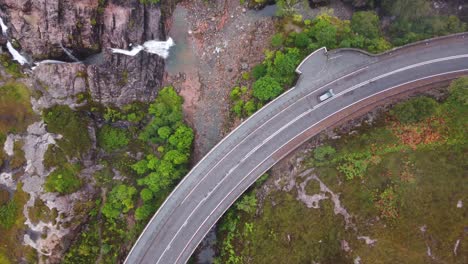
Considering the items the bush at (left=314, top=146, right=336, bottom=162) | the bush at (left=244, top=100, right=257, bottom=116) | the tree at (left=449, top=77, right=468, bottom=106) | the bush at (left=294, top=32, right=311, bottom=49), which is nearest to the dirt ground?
the bush at (left=244, top=100, right=257, bottom=116)

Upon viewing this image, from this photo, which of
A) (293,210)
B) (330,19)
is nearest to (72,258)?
(293,210)

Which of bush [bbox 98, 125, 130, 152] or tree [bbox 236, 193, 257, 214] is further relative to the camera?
bush [bbox 98, 125, 130, 152]

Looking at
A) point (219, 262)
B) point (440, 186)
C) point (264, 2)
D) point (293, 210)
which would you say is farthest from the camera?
point (264, 2)


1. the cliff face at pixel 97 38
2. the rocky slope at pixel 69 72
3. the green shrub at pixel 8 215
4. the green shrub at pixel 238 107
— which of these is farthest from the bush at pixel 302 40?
the green shrub at pixel 8 215

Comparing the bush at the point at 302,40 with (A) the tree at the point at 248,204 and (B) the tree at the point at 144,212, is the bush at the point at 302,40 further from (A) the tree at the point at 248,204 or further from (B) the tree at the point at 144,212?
(B) the tree at the point at 144,212

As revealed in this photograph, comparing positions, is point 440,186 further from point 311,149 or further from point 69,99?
point 69,99

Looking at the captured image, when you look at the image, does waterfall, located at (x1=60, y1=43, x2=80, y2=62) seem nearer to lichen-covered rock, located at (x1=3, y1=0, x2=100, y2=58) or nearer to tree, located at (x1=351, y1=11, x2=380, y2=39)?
lichen-covered rock, located at (x1=3, y1=0, x2=100, y2=58)
